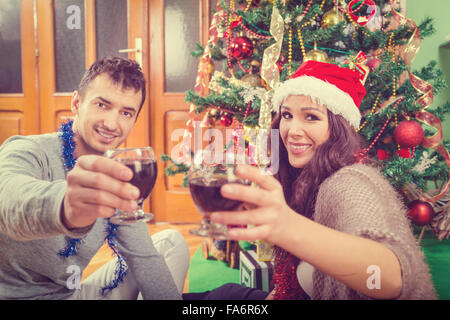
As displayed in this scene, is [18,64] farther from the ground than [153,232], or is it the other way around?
[18,64]

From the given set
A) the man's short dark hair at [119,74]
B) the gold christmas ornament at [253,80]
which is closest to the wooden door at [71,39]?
the man's short dark hair at [119,74]

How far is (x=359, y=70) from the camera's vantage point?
107 centimetres

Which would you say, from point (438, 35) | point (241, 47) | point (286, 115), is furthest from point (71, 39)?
point (438, 35)

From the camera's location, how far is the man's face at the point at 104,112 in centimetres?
61

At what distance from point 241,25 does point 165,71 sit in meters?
0.54

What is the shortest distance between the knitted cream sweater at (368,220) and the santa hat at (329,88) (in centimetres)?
23

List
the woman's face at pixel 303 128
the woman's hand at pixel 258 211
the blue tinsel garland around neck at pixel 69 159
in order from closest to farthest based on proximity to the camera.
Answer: the woman's hand at pixel 258 211 < the blue tinsel garland around neck at pixel 69 159 < the woman's face at pixel 303 128

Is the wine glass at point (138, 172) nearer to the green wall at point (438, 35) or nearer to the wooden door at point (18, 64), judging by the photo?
the wooden door at point (18, 64)

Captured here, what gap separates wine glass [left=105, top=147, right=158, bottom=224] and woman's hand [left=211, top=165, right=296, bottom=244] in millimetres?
127

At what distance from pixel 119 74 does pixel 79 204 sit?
0.36 meters

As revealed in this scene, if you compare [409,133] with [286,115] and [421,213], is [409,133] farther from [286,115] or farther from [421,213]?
[286,115]

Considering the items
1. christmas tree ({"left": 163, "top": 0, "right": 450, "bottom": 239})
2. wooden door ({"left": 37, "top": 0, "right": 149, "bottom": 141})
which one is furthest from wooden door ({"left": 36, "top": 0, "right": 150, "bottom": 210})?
christmas tree ({"left": 163, "top": 0, "right": 450, "bottom": 239})
